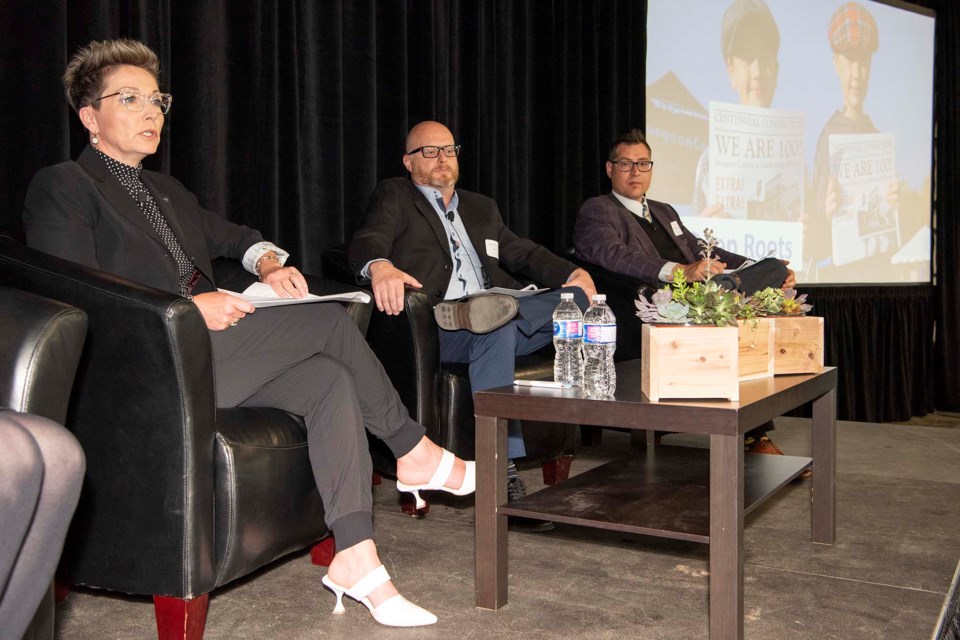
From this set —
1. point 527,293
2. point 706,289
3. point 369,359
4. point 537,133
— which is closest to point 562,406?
point 706,289

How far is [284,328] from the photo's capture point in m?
2.01

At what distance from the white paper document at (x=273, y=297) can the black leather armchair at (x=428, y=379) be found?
31 centimetres

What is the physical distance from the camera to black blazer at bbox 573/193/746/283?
349 cm

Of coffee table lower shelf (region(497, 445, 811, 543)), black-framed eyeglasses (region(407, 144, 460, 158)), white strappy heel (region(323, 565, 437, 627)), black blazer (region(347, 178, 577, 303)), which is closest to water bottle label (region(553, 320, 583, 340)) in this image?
coffee table lower shelf (region(497, 445, 811, 543))

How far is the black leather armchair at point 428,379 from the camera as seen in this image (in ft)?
8.29

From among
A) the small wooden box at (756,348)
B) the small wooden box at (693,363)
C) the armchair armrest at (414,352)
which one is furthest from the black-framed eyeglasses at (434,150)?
the small wooden box at (693,363)

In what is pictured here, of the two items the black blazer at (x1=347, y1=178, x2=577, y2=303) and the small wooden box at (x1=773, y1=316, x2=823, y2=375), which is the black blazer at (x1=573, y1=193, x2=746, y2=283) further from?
the small wooden box at (x1=773, y1=316, x2=823, y2=375)

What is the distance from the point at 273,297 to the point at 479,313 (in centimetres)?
63

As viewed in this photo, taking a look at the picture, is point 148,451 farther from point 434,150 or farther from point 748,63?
point 748,63

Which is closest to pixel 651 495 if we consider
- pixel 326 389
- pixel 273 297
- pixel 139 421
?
pixel 326 389

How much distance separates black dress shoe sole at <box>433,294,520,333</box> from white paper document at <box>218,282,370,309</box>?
357mm

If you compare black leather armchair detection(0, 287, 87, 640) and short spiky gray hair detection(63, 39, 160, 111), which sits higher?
short spiky gray hair detection(63, 39, 160, 111)

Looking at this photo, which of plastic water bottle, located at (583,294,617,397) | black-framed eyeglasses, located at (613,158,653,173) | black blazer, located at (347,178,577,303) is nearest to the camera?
plastic water bottle, located at (583,294,617,397)

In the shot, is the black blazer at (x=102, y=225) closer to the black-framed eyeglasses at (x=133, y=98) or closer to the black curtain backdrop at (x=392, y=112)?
the black-framed eyeglasses at (x=133, y=98)
